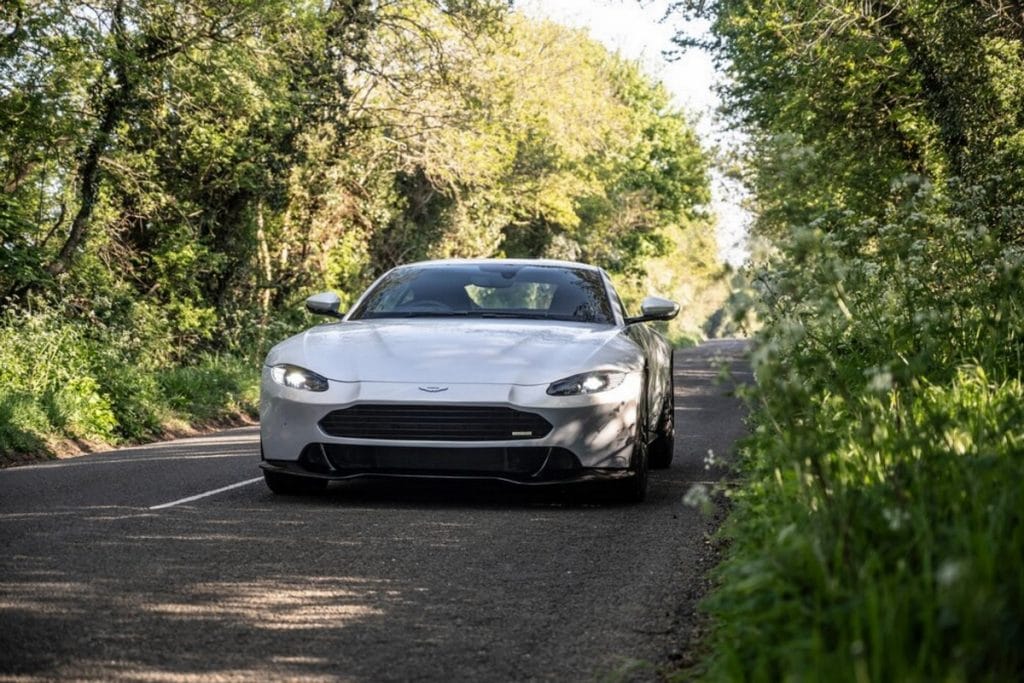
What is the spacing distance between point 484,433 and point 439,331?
109cm

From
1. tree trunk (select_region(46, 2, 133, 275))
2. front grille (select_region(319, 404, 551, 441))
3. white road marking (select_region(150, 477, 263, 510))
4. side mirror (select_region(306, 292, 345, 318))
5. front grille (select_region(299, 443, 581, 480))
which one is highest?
tree trunk (select_region(46, 2, 133, 275))

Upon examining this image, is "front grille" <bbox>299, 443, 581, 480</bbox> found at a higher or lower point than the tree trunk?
lower

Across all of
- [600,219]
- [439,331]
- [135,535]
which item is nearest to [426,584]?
[135,535]

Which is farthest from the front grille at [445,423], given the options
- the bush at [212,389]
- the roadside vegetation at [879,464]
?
the bush at [212,389]

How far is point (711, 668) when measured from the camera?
4.09 metres

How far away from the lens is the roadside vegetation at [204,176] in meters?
16.5

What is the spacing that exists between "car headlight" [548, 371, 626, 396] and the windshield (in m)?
1.43

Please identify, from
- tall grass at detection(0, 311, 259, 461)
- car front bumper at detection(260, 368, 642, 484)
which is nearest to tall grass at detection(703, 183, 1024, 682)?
car front bumper at detection(260, 368, 642, 484)

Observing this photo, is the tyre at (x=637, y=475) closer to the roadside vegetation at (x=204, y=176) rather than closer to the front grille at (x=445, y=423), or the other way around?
the front grille at (x=445, y=423)

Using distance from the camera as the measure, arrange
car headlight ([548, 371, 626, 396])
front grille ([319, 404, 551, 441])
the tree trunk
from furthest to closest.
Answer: the tree trunk, car headlight ([548, 371, 626, 396]), front grille ([319, 404, 551, 441])

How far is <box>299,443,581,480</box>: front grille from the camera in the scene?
8250 millimetres

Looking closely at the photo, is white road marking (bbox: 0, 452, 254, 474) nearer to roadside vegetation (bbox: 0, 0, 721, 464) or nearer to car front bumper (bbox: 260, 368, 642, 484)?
roadside vegetation (bbox: 0, 0, 721, 464)

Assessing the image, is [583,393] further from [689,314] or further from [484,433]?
[689,314]

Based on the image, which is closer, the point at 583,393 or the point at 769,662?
the point at 769,662
